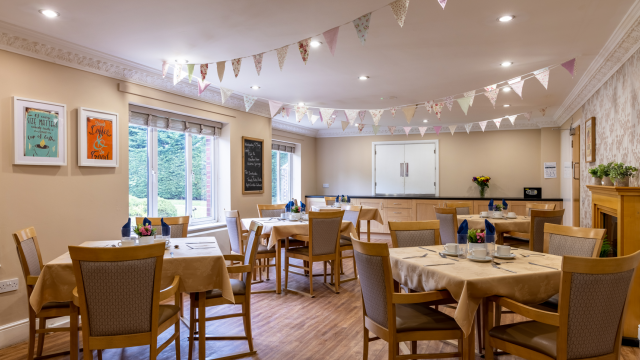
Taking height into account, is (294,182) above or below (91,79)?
below

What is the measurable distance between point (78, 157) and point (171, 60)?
1.26m

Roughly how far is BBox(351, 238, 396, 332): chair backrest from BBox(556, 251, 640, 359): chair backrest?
0.78m

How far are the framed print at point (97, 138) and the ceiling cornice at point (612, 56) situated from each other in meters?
4.47

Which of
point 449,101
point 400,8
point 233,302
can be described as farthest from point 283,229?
point 449,101

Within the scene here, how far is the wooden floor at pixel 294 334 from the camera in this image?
113 inches

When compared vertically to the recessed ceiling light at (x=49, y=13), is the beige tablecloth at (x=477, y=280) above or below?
below

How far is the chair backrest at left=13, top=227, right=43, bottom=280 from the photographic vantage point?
252 cm

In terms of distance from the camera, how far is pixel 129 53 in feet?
12.3

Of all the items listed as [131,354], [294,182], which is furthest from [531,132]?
[131,354]

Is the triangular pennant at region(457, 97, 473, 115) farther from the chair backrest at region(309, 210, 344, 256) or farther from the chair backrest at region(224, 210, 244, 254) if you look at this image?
the chair backrest at region(224, 210, 244, 254)

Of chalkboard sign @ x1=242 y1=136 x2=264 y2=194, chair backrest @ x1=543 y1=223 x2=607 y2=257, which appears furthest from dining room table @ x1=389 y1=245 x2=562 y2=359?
chalkboard sign @ x1=242 y1=136 x2=264 y2=194

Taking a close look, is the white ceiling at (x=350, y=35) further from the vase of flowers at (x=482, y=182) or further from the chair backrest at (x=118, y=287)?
the vase of flowers at (x=482, y=182)

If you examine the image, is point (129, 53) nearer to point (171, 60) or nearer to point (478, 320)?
point (171, 60)

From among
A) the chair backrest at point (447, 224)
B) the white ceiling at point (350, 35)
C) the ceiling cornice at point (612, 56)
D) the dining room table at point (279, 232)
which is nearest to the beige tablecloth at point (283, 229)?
the dining room table at point (279, 232)
